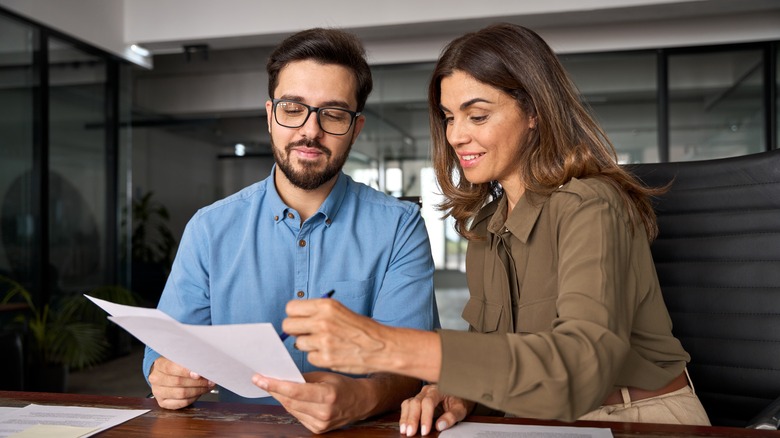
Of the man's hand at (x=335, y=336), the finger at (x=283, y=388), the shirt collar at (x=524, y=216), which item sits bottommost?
the finger at (x=283, y=388)

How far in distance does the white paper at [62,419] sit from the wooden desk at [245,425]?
0.09 ft

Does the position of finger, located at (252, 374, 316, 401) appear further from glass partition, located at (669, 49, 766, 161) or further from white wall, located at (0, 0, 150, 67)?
glass partition, located at (669, 49, 766, 161)

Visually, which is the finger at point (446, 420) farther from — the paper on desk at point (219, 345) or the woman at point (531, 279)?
the paper on desk at point (219, 345)

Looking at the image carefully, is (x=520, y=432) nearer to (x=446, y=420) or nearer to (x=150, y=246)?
(x=446, y=420)

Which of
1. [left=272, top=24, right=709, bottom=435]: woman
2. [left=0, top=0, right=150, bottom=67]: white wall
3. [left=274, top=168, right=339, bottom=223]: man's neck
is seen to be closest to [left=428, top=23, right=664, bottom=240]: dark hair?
[left=272, top=24, right=709, bottom=435]: woman

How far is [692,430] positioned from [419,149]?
184 inches

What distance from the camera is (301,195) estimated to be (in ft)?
5.51

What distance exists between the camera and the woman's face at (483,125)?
4.54 ft

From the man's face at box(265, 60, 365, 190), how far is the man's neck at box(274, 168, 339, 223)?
5cm

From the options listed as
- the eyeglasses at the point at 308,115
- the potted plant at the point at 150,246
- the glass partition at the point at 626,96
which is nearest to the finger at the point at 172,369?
the eyeglasses at the point at 308,115

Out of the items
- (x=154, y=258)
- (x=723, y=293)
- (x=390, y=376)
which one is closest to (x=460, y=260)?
(x=154, y=258)

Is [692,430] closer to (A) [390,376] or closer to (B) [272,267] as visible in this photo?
(A) [390,376]

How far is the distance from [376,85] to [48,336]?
10.7ft

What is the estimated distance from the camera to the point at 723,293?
1.63 meters
